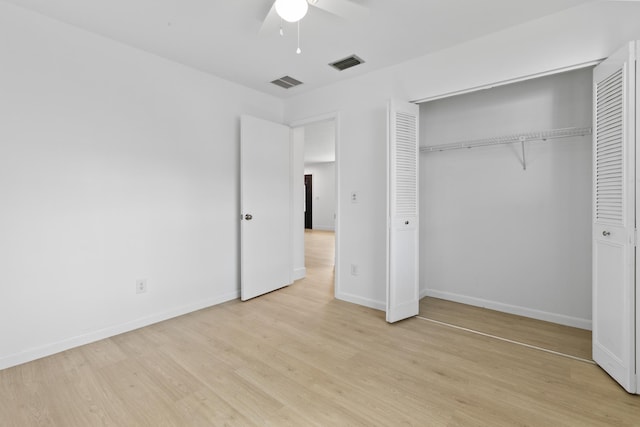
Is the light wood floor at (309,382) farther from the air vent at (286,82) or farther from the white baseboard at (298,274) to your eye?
the air vent at (286,82)

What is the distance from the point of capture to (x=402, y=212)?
9.71ft

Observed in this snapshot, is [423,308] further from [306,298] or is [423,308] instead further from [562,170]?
[562,170]

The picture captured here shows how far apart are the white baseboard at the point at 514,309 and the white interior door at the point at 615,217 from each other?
68 centimetres

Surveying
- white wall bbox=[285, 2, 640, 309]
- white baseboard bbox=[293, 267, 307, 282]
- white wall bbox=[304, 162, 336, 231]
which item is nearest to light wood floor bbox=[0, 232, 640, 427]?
white wall bbox=[285, 2, 640, 309]

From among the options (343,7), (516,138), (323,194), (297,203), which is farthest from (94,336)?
(323,194)

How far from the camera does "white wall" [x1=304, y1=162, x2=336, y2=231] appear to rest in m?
11.2

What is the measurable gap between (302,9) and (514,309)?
3246mm

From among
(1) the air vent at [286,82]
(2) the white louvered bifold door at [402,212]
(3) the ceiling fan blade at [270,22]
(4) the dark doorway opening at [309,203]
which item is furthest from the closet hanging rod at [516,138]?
(4) the dark doorway opening at [309,203]

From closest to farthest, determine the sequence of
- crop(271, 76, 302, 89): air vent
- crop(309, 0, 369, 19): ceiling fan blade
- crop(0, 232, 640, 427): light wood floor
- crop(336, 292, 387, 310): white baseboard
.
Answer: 1. crop(0, 232, 640, 427): light wood floor
2. crop(309, 0, 369, 19): ceiling fan blade
3. crop(336, 292, 387, 310): white baseboard
4. crop(271, 76, 302, 89): air vent

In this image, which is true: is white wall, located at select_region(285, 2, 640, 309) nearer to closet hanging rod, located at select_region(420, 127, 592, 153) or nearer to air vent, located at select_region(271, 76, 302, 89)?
air vent, located at select_region(271, 76, 302, 89)

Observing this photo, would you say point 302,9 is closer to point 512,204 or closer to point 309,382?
point 309,382

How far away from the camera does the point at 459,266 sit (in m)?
3.46

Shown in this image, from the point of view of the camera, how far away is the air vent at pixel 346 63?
298 cm

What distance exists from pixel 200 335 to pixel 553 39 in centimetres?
368
